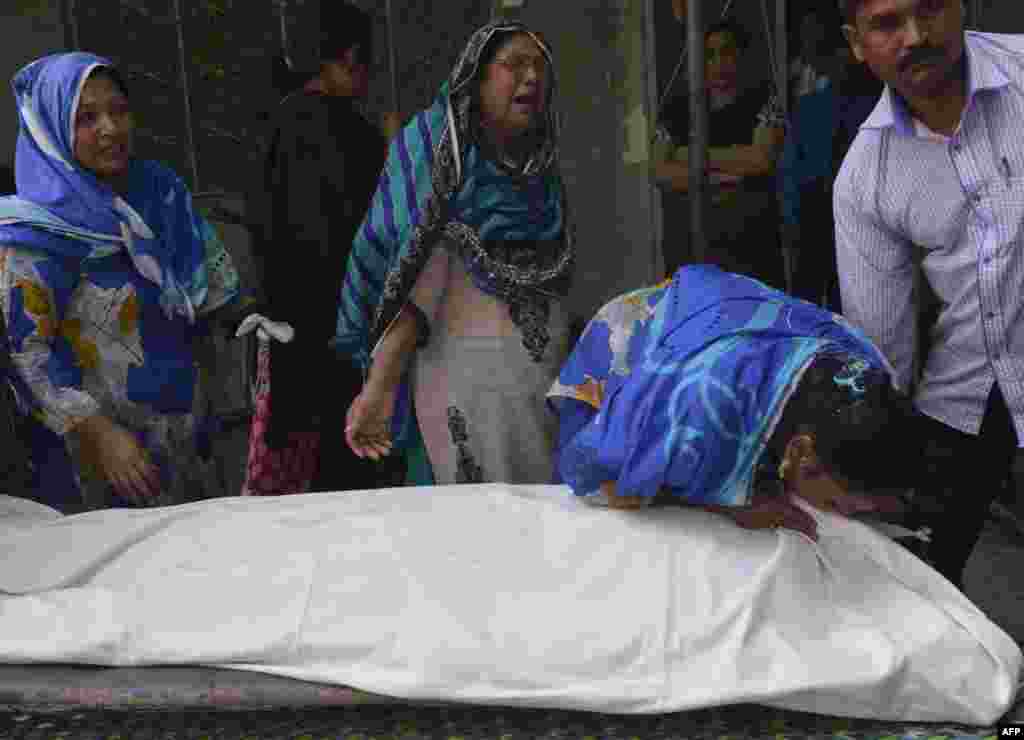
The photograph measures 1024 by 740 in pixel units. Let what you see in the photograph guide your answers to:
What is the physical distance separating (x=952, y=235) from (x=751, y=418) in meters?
0.50

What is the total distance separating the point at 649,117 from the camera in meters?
4.27

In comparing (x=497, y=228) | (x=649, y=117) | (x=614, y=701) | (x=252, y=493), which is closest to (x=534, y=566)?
Result: (x=614, y=701)

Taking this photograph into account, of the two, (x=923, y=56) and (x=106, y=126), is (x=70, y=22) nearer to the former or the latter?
(x=106, y=126)

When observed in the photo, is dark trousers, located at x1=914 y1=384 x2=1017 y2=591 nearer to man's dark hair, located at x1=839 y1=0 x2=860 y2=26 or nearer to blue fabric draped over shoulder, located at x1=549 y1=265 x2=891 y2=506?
blue fabric draped over shoulder, located at x1=549 y1=265 x2=891 y2=506

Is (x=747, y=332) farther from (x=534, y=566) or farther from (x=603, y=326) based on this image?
(x=534, y=566)

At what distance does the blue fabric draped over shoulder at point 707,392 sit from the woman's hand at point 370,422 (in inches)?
20.7

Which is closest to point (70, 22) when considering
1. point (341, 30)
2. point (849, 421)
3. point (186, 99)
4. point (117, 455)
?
point (186, 99)

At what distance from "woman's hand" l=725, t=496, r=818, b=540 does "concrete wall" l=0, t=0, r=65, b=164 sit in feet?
10.9

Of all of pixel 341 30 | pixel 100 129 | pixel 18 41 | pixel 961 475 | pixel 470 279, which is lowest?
pixel 961 475

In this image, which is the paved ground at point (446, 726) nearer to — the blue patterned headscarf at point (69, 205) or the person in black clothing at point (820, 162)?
the blue patterned headscarf at point (69, 205)

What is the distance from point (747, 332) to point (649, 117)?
2.99 metres

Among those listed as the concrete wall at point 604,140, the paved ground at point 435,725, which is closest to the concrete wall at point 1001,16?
the concrete wall at point 604,140

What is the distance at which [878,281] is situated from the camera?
1.70 metres

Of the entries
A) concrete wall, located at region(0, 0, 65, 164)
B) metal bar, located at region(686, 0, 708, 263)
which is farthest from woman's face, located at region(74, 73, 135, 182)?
concrete wall, located at region(0, 0, 65, 164)
